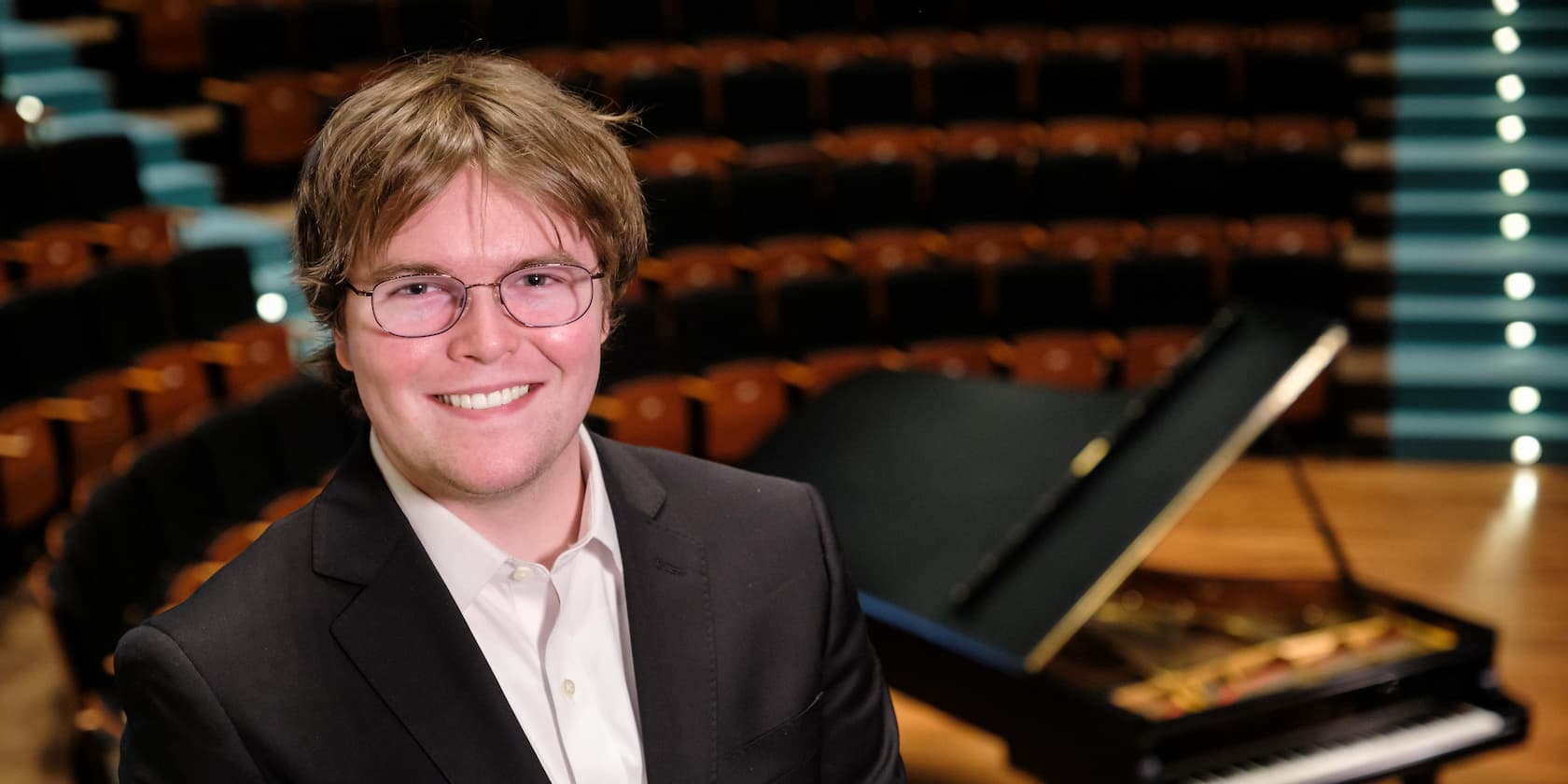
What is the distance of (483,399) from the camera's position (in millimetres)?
621

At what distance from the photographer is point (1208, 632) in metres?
1.93

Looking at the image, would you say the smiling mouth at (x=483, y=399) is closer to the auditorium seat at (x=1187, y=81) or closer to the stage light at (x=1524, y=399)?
the stage light at (x=1524, y=399)

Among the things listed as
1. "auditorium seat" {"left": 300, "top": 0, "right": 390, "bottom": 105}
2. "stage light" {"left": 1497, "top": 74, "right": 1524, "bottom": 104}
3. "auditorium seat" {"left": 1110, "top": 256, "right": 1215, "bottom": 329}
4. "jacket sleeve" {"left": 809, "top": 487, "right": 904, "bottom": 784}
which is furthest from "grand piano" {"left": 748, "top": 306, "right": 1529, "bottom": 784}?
"stage light" {"left": 1497, "top": 74, "right": 1524, "bottom": 104}

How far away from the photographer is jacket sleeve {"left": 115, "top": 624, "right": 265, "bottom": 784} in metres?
0.60

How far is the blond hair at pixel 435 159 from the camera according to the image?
0.61 metres

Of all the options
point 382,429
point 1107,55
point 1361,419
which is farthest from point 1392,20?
point 382,429

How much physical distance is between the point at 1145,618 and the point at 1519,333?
2.20m

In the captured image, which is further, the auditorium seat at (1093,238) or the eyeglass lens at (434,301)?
the auditorium seat at (1093,238)

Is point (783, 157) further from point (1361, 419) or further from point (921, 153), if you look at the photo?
point (1361, 419)

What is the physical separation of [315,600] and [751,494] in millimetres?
234

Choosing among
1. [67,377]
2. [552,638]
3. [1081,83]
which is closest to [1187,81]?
[1081,83]

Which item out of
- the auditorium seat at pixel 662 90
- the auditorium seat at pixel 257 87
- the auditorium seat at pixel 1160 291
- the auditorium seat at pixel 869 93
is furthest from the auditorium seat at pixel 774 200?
the auditorium seat at pixel 257 87

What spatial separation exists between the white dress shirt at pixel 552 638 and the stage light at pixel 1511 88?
3.95m

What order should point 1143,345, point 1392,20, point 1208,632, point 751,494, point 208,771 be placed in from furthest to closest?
point 1392,20 < point 1143,345 < point 1208,632 < point 751,494 < point 208,771
